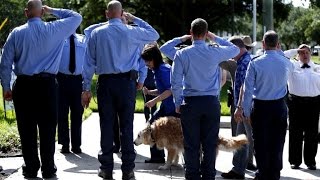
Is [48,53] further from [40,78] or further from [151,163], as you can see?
[151,163]

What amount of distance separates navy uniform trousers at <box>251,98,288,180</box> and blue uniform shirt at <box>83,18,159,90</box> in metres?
1.60

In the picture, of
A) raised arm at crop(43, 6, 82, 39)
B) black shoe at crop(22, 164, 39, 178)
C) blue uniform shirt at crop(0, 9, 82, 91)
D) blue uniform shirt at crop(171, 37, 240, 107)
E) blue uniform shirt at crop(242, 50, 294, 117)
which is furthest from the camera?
black shoe at crop(22, 164, 39, 178)

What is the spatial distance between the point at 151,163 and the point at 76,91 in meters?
1.85

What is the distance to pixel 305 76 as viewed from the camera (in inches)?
343

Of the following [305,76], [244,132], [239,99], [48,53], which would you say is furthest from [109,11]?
[305,76]

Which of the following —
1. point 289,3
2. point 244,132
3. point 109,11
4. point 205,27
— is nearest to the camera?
point 205,27

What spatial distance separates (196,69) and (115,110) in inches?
50.1

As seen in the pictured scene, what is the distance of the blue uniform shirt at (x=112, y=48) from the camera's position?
285 inches

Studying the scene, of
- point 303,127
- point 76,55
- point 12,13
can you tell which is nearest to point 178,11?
point 12,13

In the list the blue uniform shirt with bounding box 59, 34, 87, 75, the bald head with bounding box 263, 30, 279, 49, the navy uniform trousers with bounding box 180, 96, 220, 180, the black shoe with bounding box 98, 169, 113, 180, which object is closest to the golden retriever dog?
the navy uniform trousers with bounding box 180, 96, 220, 180

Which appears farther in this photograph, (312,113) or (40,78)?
(312,113)

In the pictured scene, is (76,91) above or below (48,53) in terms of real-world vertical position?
below

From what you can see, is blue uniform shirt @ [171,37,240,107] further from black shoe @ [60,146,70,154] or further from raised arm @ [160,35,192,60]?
black shoe @ [60,146,70,154]

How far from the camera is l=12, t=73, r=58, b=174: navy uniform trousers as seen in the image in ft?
24.3
